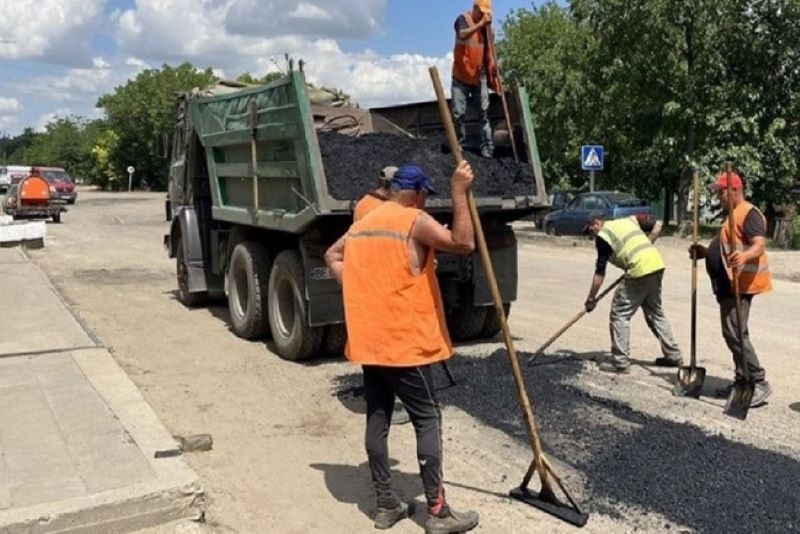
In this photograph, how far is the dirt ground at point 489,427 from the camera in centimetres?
442

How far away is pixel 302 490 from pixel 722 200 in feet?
12.6

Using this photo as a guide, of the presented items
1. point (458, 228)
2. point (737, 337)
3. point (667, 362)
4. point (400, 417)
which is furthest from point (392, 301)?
point (667, 362)

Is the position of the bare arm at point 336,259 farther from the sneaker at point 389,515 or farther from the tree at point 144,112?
the tree at point 144,112

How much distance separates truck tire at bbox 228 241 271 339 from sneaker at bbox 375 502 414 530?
439 cm

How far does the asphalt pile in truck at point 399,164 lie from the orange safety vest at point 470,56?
64 centimetres

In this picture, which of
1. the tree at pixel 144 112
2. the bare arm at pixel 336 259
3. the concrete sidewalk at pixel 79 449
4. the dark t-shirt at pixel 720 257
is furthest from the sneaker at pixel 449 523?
the tree at pixel 144 112

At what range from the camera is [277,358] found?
7980 millimetres

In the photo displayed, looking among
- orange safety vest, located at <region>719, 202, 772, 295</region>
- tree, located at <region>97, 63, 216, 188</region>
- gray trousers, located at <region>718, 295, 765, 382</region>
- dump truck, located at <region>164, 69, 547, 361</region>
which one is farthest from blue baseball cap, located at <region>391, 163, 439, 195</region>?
tree, located at <region>97, 63, 216, 188</region>

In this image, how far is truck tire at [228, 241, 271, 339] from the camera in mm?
8430

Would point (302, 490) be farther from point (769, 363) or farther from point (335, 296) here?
point (769, 363)

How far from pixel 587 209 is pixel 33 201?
17.2m

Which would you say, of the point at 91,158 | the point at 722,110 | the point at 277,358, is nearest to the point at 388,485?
the point at 277,358

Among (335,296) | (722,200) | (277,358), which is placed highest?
(722,200)

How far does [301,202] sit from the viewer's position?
7094 mm
